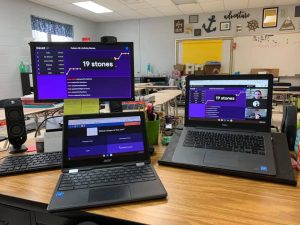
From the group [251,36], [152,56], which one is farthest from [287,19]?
[152,56]

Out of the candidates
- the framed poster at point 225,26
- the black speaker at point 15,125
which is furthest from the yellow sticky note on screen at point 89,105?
the framed poster at point 225,26

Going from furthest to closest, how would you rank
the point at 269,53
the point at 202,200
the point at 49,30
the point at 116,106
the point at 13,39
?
the point at 269,53, the point at 49,30, the point at 13,39, the point at 116,106, the point at 202,200

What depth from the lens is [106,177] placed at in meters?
0.86

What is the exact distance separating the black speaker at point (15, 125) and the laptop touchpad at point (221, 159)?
3.00 ft

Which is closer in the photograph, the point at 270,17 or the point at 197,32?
the point at 270,17

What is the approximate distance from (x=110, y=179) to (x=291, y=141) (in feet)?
2.71

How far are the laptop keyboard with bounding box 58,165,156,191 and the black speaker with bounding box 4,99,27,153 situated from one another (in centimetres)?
50

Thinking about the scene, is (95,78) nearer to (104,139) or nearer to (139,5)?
(104,139)

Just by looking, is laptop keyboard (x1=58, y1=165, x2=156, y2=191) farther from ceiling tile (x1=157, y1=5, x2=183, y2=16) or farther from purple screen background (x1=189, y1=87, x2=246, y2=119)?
ceiling tile (x1=157, y1=5, x2=183, y2=16)

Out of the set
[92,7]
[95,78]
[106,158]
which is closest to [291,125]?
[106,158]

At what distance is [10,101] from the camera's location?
4.08 ft

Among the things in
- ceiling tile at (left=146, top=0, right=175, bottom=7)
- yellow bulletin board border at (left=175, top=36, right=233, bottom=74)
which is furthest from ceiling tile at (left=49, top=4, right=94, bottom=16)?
yellow bulletin board border at (left=175, top=36, right=233, bottom=74)

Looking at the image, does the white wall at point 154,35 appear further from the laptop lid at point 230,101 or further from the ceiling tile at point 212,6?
the laptop lid at point 230,101

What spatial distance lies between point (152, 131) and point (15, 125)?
71cm
